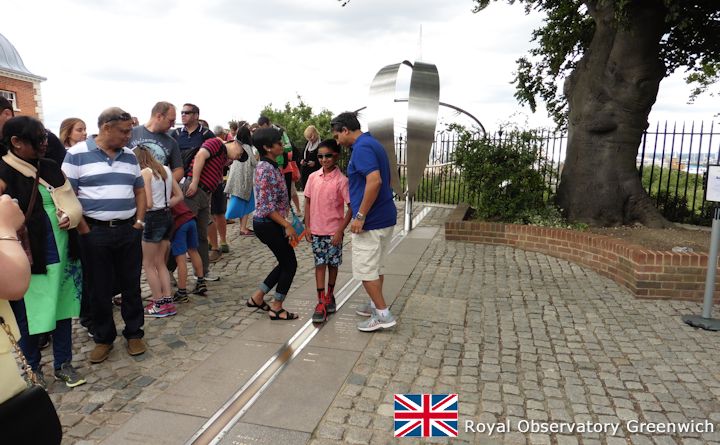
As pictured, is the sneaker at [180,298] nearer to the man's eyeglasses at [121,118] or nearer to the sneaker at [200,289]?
the sneaker at [200,289]

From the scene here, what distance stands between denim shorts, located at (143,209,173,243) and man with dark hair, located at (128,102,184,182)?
1.61ft

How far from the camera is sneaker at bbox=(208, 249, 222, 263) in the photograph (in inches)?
269

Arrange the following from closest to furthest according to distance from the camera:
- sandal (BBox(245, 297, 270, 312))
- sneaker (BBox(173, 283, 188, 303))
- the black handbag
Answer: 1. the black handbag
2. sandal (BBox(245, 297, 270, 312))
3. sneaker (BBox(173, 283, 188, 303))

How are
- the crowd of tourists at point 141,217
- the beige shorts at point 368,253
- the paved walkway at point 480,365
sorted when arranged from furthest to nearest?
1. the beige shorts at point 368,253
2. the crowd of tourists at point 141,217
3. the paved walkway at point 480,365

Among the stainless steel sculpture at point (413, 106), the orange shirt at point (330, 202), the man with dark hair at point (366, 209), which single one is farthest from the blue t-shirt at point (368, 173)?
the stainless steel sculpture at point (413, 106)

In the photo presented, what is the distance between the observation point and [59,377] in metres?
3.46

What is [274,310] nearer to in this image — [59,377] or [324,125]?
[59,377]

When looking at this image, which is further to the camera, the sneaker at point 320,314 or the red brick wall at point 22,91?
the red brick wall at point 22,91

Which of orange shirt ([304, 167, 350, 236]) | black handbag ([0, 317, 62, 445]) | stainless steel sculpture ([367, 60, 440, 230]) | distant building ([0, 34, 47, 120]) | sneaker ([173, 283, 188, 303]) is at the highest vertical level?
distant building ([0, 34, 47, 120])

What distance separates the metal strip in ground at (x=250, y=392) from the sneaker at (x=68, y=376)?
3.70 feet

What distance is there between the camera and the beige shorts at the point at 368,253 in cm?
421

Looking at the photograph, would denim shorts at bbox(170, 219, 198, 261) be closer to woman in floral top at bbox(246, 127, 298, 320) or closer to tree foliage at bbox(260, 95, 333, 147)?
woman in floral top at bbox(246, 127, 298, 320)

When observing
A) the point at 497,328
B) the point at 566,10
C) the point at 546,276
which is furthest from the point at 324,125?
the point at 497,328

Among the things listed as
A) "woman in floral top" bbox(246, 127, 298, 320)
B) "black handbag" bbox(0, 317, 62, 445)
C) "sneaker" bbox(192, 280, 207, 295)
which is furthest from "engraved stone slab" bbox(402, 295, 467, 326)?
"black handbag" bbox(0, 317, 62, 445)
